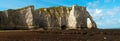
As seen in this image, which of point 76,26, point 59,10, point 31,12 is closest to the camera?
point 31,12

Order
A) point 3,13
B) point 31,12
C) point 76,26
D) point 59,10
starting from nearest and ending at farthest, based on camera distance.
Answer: point 3,13 < point 31,12 < point 76,26 < point 59,10

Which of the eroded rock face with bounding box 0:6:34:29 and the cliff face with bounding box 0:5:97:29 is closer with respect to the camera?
the eroded rock face with bounding box 0:6:34:29

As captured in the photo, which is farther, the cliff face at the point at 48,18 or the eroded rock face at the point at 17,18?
the cliff face at the point at 48,18

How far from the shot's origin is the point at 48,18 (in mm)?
133250

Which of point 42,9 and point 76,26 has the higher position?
point 42,9

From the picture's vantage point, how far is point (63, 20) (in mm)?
137875

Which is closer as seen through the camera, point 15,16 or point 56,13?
point 15,16

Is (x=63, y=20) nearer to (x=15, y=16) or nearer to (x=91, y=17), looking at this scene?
(x=91, y=17)

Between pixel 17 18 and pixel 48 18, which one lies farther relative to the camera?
pixel 48 18

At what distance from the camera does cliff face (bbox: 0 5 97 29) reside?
112750mm

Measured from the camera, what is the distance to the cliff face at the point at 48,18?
370 feet

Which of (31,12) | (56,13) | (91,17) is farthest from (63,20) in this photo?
(31,12)

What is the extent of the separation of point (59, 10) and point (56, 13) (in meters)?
2.18

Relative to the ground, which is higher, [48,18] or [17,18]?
[17,18]
